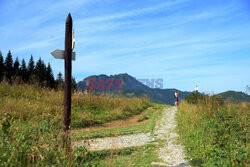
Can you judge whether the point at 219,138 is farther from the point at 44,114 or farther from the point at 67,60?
the point at 44,114

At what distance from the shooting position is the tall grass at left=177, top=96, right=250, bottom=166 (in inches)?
173

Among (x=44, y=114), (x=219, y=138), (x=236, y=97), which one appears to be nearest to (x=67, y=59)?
(x=44, y=114)

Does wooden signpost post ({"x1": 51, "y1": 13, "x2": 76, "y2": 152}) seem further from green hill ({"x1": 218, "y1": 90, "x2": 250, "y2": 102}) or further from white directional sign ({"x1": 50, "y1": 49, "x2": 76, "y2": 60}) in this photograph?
green hill ({"x1": 218, "y1": 90, "x2": 250, "y2": 102})

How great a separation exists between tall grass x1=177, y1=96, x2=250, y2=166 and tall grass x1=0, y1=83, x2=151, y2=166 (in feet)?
10.0

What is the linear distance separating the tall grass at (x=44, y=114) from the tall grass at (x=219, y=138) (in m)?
3.05

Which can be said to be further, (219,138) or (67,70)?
(219,138)

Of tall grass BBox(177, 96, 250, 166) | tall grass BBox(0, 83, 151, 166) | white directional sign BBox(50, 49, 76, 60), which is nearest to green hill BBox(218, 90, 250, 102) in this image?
tall grass BBox(177, 96, 250, 166)

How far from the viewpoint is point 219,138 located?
18.0ft

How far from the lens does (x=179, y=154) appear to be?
5598mm

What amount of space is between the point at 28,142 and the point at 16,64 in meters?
A: 50.9

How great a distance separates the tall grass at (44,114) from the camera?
3.71 meters

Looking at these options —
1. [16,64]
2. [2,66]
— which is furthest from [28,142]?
[16,64]

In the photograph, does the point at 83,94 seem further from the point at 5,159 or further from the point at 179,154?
the point at 5,159

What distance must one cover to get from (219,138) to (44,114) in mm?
5624
